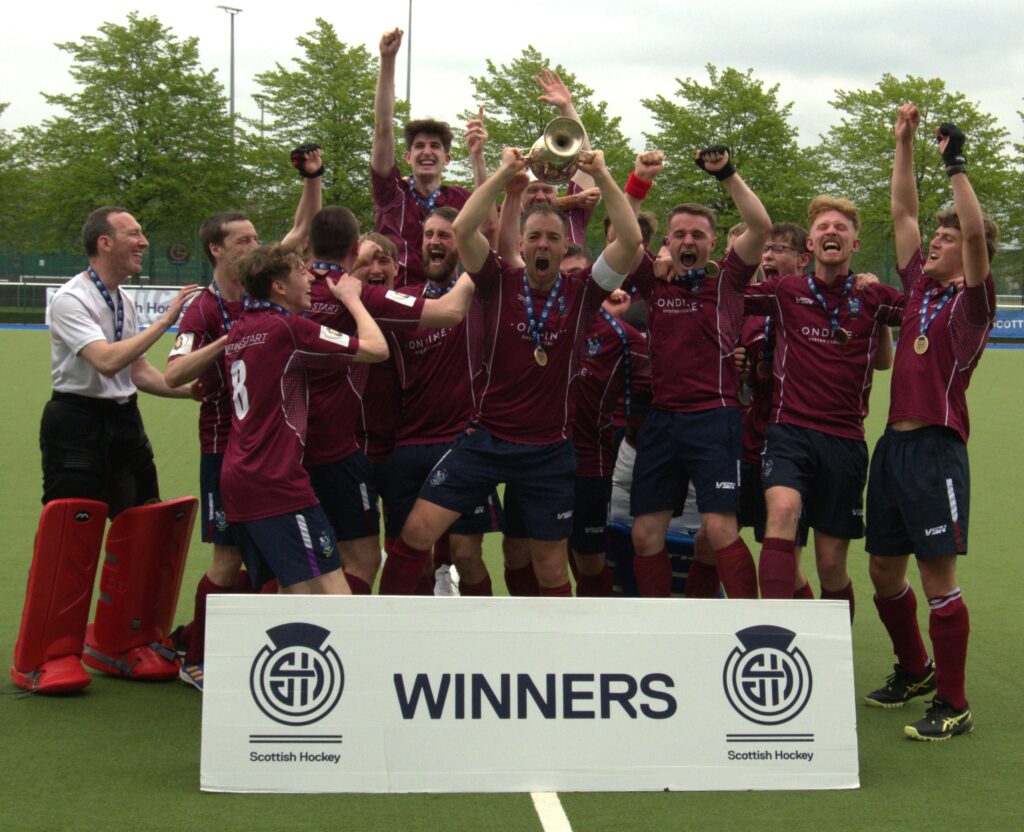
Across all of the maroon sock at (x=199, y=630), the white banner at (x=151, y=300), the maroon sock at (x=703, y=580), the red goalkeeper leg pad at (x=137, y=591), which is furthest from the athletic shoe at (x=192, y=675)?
the white banner at (x=151, y=300)

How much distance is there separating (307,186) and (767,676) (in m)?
3.79

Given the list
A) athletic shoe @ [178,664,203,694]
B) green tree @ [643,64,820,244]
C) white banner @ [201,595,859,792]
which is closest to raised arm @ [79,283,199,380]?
athletic shoe @ [178,664,203,694]

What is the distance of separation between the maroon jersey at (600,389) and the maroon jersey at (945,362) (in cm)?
149

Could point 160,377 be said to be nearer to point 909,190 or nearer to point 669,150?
point 909,190

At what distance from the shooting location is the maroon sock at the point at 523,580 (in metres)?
6.51

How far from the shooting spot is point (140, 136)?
147 ft

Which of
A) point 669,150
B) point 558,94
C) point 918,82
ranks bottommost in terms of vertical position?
point 558,94

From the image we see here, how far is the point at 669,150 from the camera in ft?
147

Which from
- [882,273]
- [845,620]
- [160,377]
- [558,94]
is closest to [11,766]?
[160,377]

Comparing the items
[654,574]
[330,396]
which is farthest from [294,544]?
[654,574]

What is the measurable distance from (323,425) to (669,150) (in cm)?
4070

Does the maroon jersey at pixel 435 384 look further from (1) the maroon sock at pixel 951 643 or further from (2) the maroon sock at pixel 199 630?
(1) the maroon sock at pixel 951 643

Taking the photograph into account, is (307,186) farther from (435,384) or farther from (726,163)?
(726,163)

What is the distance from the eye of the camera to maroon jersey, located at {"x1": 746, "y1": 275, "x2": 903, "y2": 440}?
5.85 meters
